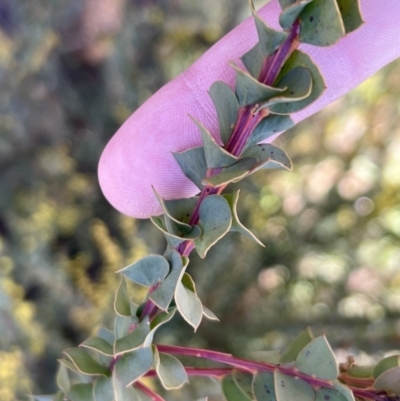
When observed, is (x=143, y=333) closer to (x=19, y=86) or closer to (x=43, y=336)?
(x=43, y=336)

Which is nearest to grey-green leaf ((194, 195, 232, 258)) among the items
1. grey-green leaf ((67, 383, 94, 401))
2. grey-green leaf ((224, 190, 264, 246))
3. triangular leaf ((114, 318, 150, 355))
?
grey-green leaf ((224, 190, 264, 246))

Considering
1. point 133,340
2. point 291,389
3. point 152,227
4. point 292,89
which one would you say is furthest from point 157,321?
point 152,227

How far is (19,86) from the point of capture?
0.97m

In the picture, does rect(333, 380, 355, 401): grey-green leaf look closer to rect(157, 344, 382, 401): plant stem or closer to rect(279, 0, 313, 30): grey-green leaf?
rect(157, 344, 382, 401): plant stem

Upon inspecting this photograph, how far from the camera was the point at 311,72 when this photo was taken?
0.93 feet

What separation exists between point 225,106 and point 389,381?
0.28m

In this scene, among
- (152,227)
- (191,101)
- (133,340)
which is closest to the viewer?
(133,340)

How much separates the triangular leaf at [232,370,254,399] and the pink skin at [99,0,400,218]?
23cm

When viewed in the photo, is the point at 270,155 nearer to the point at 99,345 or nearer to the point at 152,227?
the point at 99,345

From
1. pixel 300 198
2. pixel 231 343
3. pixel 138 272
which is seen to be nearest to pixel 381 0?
pixel 138 272

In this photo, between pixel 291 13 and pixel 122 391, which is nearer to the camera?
pixel 291 13

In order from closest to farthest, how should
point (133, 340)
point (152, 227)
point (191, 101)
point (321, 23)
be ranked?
point (321, 23)
point (133, 340)
point (191, 101)
point (152, 227)

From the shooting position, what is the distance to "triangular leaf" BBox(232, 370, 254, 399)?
39cm

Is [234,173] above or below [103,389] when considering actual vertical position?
above
